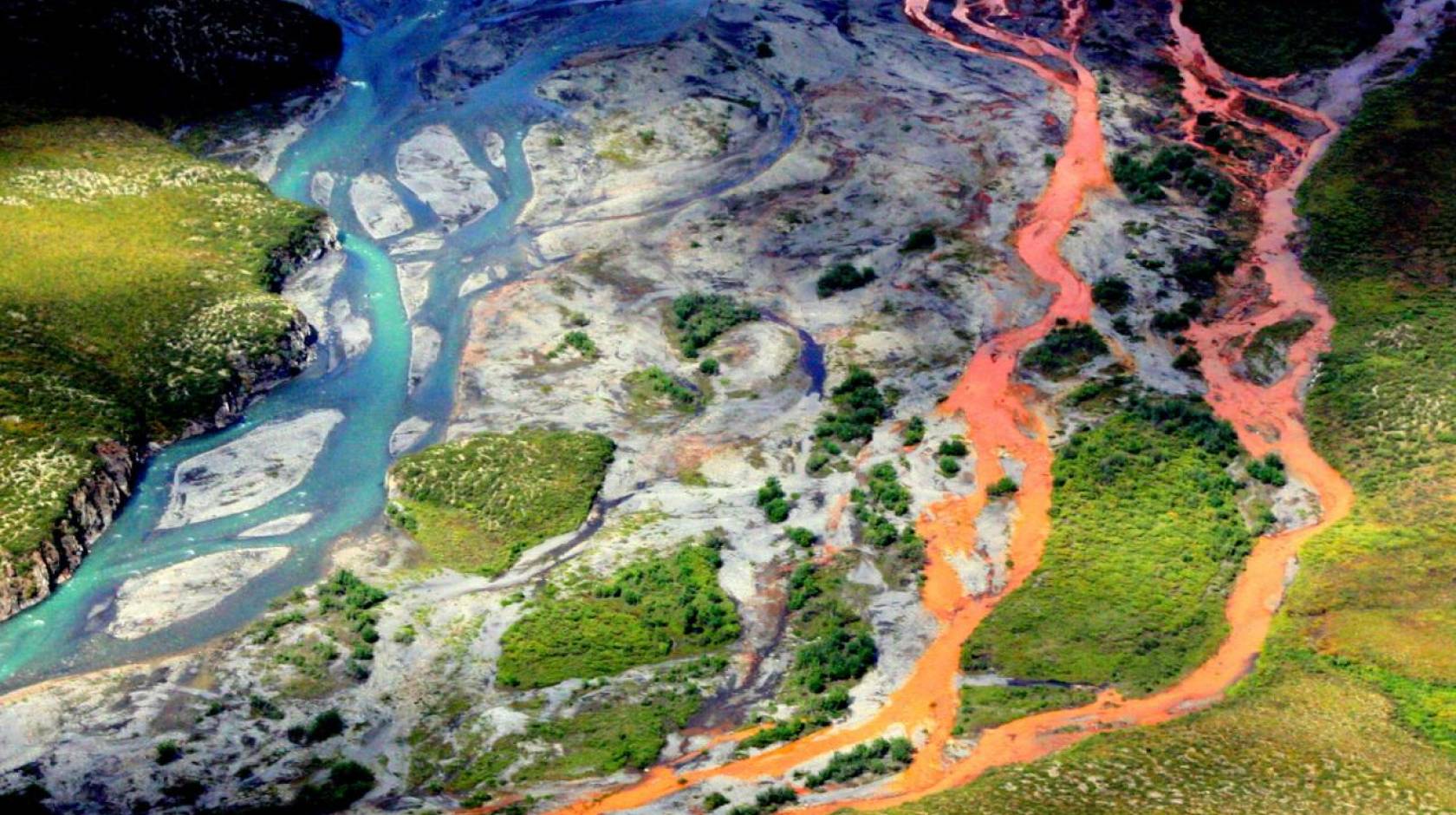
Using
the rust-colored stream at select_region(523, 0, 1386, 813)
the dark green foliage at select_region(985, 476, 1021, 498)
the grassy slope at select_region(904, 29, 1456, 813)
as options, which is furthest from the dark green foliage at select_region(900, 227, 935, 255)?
the grassy slope at select_region(904, 29, 1456, 813)

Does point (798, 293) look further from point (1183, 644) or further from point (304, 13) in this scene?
point (304, 13)

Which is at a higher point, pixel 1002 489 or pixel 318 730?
pixel 1002 489

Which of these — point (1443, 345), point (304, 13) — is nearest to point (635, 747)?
point (1443, 345)

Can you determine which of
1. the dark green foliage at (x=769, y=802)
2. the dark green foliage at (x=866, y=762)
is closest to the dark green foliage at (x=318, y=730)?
the dark green foliage at (x=769, y=802)

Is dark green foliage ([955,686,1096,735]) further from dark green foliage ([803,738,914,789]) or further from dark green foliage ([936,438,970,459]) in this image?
dark green foliage ([936,438,970,459])

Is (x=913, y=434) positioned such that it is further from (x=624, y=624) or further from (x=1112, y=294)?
(x=624, y=624)

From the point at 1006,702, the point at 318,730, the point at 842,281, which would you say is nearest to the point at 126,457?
the point at 318,730

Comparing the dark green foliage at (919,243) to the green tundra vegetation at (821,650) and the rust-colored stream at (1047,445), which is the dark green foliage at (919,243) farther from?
the green tundra vegetation at (821,650)
